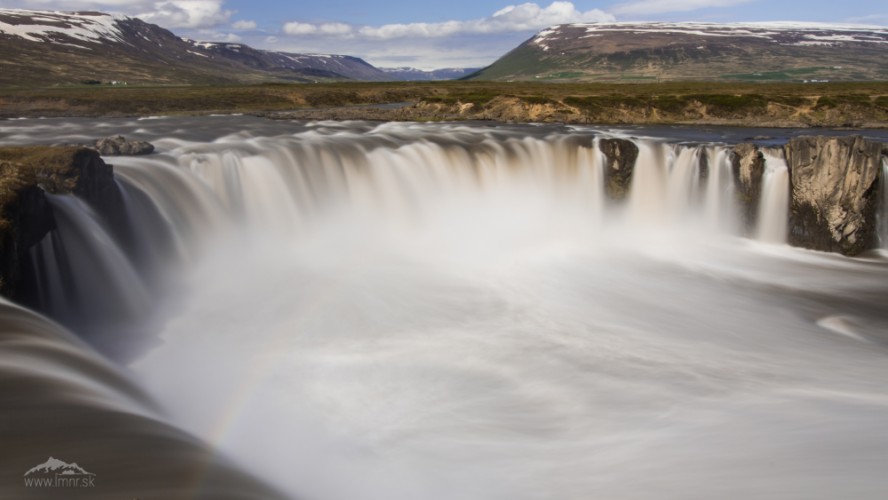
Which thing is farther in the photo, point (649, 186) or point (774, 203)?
point (649, 186)

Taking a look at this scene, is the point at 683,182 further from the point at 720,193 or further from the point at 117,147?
the point at 117,147

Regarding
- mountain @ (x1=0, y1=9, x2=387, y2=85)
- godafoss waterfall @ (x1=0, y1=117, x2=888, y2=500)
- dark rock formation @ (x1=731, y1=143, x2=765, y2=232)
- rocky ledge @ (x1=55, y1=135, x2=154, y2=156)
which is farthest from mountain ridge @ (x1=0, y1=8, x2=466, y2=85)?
dark rock formation @ (x1=731, y1=143, x2=765, y2=232)

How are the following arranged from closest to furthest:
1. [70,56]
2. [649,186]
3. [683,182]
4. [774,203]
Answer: [774,203] → [683,182] → [649,186] → [70,56]

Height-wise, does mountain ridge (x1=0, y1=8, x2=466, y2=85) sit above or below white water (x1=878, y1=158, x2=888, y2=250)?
above

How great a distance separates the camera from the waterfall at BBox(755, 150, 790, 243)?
22484 millimetres

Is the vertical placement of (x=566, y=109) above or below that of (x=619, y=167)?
above

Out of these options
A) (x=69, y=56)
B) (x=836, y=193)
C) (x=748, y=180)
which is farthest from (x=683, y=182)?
(x=69, y=56)

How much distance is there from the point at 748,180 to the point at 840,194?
119 inches

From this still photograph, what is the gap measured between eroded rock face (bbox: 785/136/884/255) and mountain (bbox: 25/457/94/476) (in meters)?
22.8

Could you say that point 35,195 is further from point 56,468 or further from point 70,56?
point 70,56

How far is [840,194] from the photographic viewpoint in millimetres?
21359

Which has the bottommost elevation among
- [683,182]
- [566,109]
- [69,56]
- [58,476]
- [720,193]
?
[58,476]

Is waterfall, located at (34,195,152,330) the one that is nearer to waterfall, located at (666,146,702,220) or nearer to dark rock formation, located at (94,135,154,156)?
dark rock formation, located at (94,135,154,156)

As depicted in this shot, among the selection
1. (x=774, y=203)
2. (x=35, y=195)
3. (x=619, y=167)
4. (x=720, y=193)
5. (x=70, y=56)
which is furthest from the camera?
(x=70, y=56)
